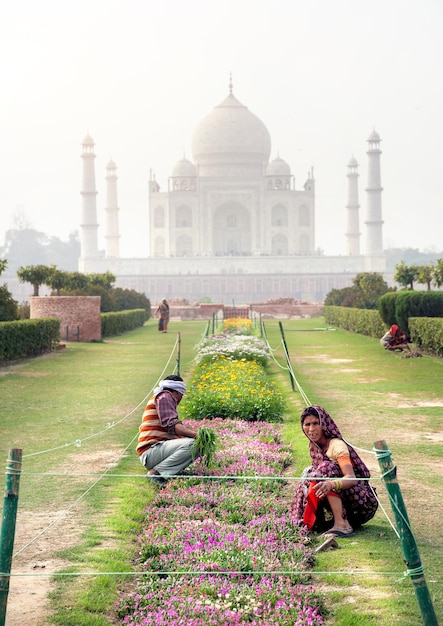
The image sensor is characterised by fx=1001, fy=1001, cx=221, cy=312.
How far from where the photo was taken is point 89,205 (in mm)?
50438

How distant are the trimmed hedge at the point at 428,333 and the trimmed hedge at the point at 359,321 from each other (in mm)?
2532

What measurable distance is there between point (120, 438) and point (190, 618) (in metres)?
3.45

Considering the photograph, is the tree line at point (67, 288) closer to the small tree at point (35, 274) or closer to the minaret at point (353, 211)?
the small tree at point (35, 274)

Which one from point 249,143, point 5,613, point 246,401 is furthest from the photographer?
point 249,143

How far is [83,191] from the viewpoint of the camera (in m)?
49.9

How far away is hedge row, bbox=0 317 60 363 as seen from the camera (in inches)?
464

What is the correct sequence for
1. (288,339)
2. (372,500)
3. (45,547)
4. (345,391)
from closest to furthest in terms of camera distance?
1. (45,547)
2. (372,500)
3. (345,391)
4. (288,339)

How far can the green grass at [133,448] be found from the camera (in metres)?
3.29

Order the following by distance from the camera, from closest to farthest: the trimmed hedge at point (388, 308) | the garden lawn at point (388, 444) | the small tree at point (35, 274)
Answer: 1. the garden lawn at point (388, 444)
2. the trimmed hedge at point (388, 308)
3. the small tree at point (35, 274)

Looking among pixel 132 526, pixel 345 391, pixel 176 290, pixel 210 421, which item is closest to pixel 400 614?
pixel 132 526

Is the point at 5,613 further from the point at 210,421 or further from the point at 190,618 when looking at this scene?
the point at 210,421

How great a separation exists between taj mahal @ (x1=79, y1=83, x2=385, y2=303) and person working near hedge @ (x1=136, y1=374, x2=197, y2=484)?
4311 cm

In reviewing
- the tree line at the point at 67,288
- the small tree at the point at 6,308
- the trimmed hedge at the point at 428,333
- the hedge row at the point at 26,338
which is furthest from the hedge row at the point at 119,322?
the trimmed hedge at the point at 428,333

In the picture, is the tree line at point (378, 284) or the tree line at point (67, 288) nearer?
the tree line at point (67, 288)
